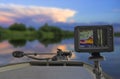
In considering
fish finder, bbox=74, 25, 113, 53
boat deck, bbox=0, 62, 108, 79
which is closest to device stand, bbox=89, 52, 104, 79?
fish finder, bbox=74, 25, 113, 53

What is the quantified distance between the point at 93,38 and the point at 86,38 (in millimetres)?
74

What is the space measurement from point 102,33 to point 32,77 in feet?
4.52

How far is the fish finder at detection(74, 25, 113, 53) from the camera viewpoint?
4.20 metres

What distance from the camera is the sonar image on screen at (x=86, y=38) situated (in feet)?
14.0

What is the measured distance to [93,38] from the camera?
427 centimetres

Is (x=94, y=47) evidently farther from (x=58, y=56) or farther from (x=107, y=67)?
(x=107, y=67)

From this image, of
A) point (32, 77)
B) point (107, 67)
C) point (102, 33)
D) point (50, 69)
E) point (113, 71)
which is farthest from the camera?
point (107, 67)

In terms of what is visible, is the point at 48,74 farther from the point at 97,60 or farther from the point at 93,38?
the point at 93,38

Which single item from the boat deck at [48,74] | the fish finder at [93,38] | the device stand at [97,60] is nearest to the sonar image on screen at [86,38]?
the fish finder at [93,38]

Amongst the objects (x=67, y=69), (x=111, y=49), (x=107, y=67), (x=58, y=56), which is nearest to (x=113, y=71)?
(x=107, y=67)

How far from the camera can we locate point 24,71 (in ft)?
18.1

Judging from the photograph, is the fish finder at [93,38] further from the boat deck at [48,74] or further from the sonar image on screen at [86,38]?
the boat deck at [48,74]

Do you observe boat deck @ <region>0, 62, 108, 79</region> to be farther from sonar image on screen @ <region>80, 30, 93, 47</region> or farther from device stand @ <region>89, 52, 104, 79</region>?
sonar image on screen @ <region>80, 30, 93, 47</region>

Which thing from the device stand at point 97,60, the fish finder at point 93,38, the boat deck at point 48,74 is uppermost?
the fish finder at point 93,38
